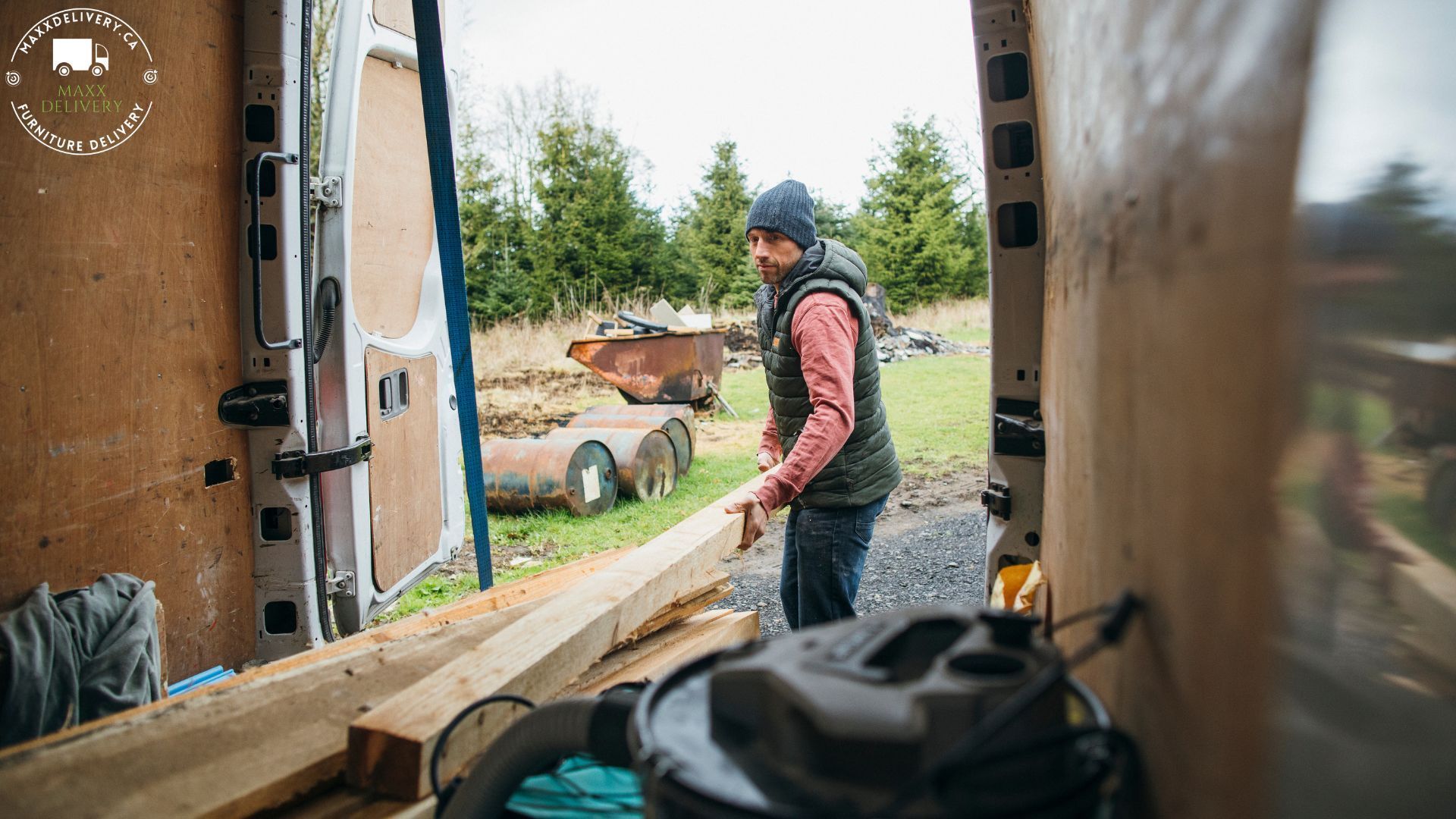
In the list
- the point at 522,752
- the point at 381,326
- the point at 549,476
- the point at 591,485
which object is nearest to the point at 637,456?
the point at 591,485

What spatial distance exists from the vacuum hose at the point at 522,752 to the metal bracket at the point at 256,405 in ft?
6.96

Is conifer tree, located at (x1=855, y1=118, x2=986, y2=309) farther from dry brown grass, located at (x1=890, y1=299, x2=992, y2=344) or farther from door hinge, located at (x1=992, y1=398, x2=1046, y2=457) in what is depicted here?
door hinge, located at (x1=992, y1=398, x2=1046, y2=457)

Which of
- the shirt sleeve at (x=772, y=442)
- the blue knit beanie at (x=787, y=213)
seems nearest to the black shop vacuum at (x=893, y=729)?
the blue knit beanie at (x=787, y=213)

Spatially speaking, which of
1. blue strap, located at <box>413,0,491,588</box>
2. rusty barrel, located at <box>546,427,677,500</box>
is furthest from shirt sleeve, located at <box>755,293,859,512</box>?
rusty barrel, located at <box>546,427,677,500</box>

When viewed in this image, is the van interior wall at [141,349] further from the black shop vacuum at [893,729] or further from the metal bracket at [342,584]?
the black shop vacuum at [893,729]

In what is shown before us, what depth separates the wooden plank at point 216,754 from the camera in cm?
141

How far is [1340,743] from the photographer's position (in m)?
1.17

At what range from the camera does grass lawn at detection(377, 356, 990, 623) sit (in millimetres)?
6473

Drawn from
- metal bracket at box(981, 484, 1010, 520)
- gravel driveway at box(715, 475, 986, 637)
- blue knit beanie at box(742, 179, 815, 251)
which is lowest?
gravel driveway at box(715, 475, 986, 637)

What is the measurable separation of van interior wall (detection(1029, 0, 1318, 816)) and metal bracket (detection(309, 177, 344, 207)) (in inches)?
113

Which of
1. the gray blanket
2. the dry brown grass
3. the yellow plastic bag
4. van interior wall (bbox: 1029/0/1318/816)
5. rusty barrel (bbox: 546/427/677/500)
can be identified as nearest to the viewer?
van interior wall (bbox: 1029/0/1318/816)

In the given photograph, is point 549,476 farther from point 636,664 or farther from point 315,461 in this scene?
point 636,664

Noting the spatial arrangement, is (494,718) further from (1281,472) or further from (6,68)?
(6,68)

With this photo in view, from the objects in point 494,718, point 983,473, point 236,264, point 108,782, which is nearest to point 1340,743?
point 494,718
